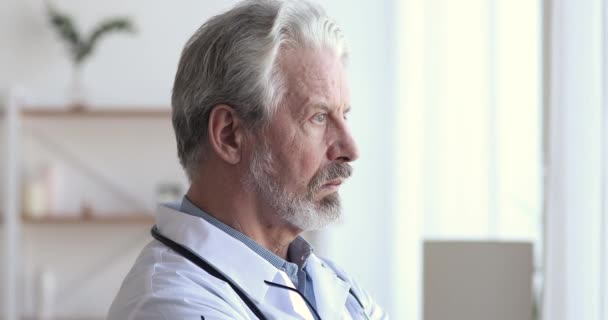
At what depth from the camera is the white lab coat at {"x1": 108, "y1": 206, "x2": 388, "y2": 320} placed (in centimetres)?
115

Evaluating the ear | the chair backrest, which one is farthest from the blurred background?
the ear

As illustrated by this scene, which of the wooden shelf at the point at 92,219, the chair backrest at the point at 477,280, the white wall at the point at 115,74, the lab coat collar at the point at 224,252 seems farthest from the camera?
the white wall at the point at 115,74

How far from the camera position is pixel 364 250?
4.10 metres

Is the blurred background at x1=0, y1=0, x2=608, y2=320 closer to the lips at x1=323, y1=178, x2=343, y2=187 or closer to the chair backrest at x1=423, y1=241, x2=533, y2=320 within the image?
the chair backrest at x1=423, y1=241, x2=533, y2=320

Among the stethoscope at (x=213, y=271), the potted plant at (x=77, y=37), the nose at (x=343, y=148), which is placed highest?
the potted plant at (x=77, y=37)

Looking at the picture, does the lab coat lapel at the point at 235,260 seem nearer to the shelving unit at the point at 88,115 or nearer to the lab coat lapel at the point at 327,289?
the lab coat lapel at the point at 327,289

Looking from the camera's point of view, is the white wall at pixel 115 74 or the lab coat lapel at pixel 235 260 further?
the white wall at pixel 115 74

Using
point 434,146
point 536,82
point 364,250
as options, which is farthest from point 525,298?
point 364,250

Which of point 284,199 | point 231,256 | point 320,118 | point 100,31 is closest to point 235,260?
point 231,256

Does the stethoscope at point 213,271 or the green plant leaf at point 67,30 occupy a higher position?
the green plant leaf at point 67,30

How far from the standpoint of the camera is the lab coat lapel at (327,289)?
136cm

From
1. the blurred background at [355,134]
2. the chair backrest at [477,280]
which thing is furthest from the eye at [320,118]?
the blurred background at [355,134]

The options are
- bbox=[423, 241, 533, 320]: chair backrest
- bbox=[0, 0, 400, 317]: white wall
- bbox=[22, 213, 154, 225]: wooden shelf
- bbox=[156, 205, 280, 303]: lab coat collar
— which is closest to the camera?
bbox=[156, 205, 280, 303]: lab coat collar

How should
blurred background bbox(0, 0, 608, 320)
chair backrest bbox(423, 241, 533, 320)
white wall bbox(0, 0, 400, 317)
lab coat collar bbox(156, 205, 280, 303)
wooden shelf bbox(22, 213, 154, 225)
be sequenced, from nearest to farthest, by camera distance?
1. lab coat collar bbox(156, 205, 280, 303)
2. chair backrest bbox(423, 241, 533, 320)
3. blurred background bbox(0, 0, 608, 320)
4. wooden shelf bbox(22, 213, 154, 225)
5. white wall bbox(0, 0, 400, 317)
